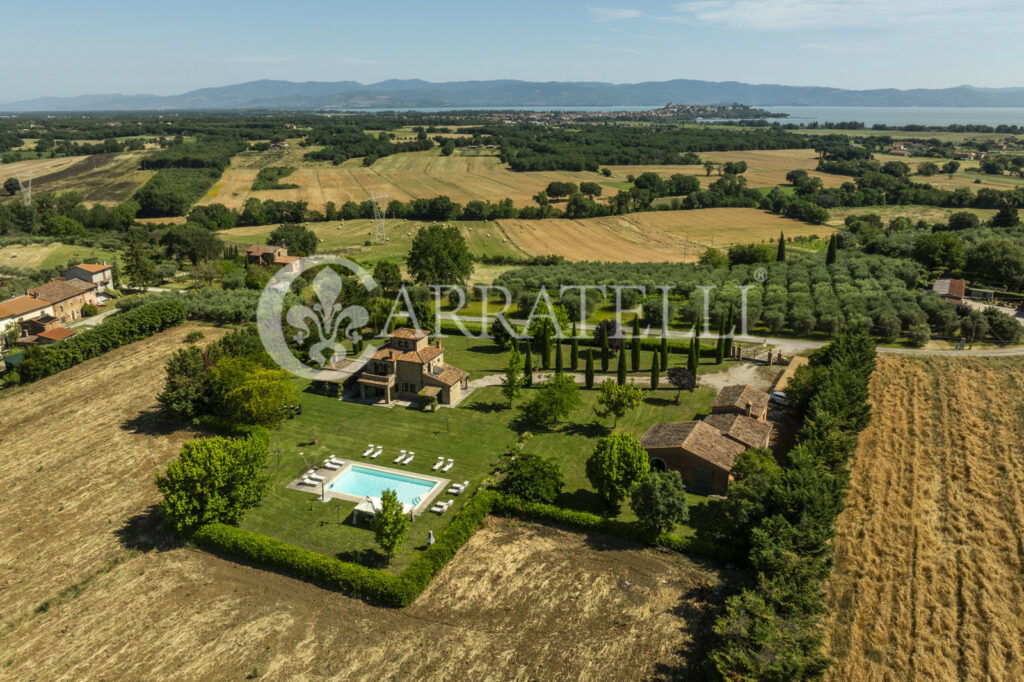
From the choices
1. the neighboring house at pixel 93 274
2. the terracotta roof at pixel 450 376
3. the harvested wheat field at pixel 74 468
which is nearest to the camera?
the harvested wheat field at pixel 74 468

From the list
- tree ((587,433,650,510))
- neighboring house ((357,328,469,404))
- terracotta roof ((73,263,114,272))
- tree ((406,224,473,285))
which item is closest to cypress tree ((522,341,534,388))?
neighboring house ((357,328,469,404))

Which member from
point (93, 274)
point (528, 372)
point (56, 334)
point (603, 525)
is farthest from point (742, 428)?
point (93, 274)

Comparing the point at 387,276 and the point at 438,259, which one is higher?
the point at 438,259

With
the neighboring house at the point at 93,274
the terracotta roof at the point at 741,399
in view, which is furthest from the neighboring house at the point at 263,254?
the terracotta roof at the point at 741,399

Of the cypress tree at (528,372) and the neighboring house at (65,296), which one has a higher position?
the neighboring house at (65,296)

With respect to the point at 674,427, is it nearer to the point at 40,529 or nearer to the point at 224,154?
the point at 40,529

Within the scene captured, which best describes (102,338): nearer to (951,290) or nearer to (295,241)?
(295,241)

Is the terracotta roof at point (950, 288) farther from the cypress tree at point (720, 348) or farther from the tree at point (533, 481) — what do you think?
the tree at point (533, 481)
